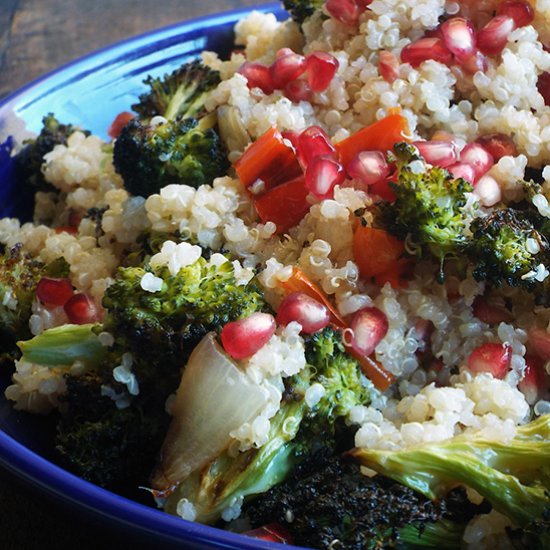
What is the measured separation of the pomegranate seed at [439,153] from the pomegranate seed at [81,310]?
2.90 feet

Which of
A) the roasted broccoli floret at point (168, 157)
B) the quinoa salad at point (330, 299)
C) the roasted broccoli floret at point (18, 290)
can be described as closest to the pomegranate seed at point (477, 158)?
the quinoa salad at point (330, 299)

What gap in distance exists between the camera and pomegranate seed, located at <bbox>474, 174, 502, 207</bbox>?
6.90 ft

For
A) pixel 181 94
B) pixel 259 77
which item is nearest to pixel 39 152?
pixel 181 94

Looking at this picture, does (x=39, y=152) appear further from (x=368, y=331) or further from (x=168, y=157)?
(x=368, y=331)

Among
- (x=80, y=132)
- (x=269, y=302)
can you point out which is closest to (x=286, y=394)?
(x=269, y=302)

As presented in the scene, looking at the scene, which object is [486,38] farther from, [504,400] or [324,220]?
[504,400]

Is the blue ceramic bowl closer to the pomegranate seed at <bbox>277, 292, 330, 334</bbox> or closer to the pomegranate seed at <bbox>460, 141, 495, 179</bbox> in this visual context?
the pomegranate seed at <bbox>277, 292, 330, 334</bbox>

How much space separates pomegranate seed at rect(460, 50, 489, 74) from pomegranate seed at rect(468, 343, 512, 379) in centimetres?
76

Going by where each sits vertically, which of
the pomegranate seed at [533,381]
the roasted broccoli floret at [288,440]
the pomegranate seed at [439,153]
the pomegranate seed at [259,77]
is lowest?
the pomegranate seed at [533,381]

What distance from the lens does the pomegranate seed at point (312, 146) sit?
222cm

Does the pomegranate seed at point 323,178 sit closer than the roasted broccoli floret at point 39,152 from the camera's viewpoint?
Yes

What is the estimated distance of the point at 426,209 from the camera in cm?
194

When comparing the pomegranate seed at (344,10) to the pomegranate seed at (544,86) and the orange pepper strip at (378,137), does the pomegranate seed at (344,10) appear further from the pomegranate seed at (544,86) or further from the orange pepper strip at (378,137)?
the pomegranate seed at (544,86)

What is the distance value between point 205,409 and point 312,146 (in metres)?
0.75
